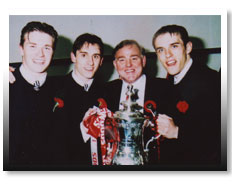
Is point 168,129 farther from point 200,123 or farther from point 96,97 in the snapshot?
point 96,97

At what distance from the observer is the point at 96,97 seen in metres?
1.23

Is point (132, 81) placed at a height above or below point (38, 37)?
below

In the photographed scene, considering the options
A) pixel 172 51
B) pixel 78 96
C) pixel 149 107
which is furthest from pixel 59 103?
pixel 172 51

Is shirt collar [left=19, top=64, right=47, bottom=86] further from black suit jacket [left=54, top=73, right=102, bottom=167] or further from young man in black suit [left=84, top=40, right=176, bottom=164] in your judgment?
young man in black suit [left=84, top=40, right=176, bottom=164]

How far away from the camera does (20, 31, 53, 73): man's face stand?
1227mm

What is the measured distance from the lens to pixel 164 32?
4.00 feet

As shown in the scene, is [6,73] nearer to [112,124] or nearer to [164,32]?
[112,124]

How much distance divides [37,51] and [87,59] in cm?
23

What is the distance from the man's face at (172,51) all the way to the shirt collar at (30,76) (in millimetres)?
537

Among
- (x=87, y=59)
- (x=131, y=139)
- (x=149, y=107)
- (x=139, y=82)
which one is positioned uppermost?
(x=87, y=59)

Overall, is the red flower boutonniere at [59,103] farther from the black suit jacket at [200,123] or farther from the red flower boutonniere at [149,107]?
the black suit jacket at [200,123]

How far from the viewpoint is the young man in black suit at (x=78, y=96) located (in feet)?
3.98
